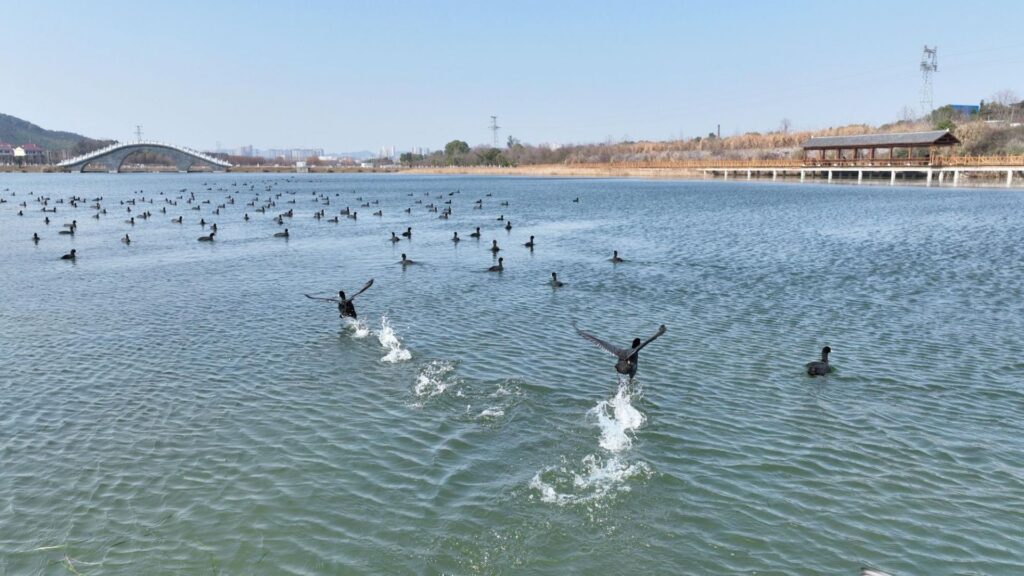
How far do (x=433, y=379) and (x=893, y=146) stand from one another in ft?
336

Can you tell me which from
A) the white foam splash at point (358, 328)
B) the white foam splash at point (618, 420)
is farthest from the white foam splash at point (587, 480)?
the white foam splash at point (358, 328)

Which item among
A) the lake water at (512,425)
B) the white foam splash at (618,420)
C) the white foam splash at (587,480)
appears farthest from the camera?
the white foam splash at (618,420)

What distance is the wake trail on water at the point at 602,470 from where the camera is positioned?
1143cm

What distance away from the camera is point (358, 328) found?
22.1 meters

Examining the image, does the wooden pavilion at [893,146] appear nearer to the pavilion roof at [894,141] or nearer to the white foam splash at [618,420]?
the pavilion roof at [894,141]

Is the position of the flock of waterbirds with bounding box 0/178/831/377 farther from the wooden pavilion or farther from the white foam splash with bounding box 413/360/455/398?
the wooden pavilion

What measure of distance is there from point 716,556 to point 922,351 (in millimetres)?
13115

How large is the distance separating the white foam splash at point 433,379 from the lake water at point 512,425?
0.12 m

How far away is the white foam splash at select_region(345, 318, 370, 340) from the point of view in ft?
69.8

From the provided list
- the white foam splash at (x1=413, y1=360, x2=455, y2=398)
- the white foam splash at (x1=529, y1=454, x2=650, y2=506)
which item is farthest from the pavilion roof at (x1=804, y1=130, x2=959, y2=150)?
the white foam splash at (x1=529, y1=454, x2=650, y2=506)

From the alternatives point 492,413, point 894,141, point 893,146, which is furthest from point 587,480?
point 894,141

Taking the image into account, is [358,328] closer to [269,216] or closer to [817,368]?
[817,368]

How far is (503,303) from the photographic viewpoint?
2616 centimetres

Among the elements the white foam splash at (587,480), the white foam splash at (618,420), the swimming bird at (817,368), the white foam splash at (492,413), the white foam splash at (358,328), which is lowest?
the white foam splash at (587,480)
